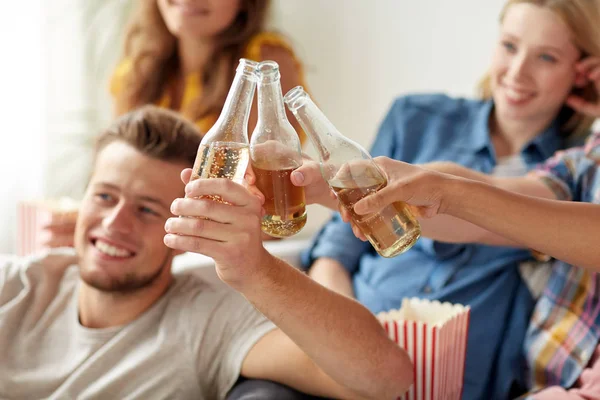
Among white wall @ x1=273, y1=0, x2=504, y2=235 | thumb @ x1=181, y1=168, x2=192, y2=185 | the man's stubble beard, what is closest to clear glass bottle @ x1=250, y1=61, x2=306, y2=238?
thumb @ x1=181, y1=168, x2=192, y2=185

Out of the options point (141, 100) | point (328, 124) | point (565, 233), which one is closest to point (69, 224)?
point (141, 100)

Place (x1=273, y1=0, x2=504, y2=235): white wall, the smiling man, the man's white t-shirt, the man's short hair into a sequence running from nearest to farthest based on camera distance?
the smiling man, the man's white t-shirt, the man's short hair, (x1=273, y1=0, x2=504, y2=235): white wall

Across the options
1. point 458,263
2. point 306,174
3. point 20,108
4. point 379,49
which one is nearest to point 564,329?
point 458,263

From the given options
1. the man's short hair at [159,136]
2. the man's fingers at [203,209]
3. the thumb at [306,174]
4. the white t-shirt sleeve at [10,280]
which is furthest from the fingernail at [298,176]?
the white t-shirt sleeve at [10,280]

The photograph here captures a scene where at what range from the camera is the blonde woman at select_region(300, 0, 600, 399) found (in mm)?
1745

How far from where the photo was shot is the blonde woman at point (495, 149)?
175 cm

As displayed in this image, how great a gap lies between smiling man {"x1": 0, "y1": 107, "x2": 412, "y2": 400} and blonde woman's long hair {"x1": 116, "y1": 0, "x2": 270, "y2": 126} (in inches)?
30.3

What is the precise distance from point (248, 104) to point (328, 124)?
0.41ft

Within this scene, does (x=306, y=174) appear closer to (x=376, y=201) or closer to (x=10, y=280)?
(x=376, y=201)

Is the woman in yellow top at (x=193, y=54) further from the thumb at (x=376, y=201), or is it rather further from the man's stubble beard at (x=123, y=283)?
the thumb at (x=376, y=201)

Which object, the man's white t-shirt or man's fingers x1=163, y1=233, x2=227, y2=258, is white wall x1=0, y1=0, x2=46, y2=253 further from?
man's fingers x1=163, y1=233, x2=227, y2=258

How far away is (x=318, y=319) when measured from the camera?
1192 mm

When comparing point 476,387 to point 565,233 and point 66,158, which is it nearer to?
point 565,233

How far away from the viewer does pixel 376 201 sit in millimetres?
1008
